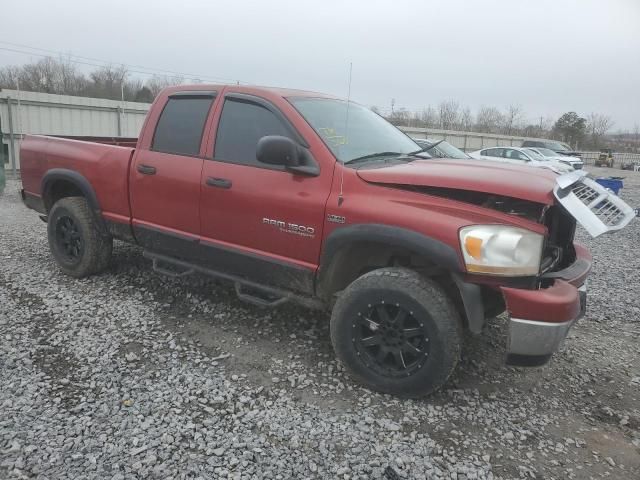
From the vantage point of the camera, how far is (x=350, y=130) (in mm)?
3914

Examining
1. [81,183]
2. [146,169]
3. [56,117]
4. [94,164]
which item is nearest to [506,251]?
[146,169]

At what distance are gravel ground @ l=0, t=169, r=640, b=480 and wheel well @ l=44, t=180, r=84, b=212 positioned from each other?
112 centimetres

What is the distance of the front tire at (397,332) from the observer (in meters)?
3.02

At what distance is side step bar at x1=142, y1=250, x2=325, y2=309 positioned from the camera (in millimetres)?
3662

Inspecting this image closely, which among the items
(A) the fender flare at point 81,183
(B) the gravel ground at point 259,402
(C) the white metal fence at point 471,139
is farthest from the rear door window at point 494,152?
(A) the fender flare at point 81,183

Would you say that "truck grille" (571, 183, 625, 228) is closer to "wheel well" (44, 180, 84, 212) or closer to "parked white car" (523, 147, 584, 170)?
"wheel well" (44, 180, 84, 212)

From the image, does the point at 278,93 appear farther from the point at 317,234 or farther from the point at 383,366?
the point at 383,366

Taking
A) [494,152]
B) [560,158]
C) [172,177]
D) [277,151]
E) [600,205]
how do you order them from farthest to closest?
[560,158], [494,152], [172,177], [277,151], [600,205]

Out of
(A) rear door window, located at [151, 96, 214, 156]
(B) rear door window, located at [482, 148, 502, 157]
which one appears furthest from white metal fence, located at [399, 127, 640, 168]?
(A) rear door window, located at [151, 96, 214, 156]

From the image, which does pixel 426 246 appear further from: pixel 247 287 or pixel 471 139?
pixel 471 139

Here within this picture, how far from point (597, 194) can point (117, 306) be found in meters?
3.91

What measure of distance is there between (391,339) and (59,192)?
4147 mm

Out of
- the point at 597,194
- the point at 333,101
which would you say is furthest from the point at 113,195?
the point at 597,194

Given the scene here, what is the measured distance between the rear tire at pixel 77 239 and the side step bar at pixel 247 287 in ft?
2.51
